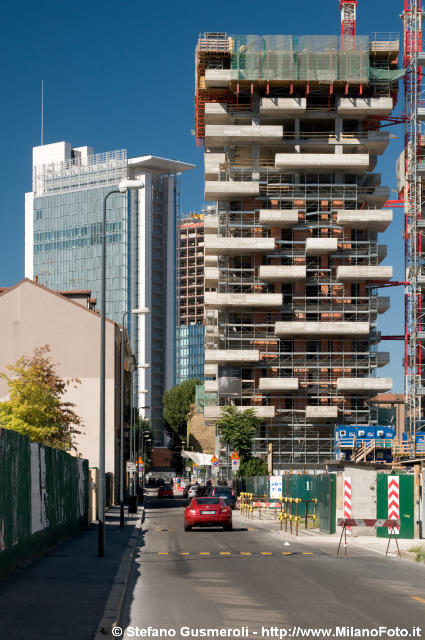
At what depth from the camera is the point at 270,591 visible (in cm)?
1531

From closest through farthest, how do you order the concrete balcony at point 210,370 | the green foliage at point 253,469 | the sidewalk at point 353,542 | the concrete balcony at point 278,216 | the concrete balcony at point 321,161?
1. the sidewalk at point 353,542
2. the green foliage at point 253,469
3. the concrete balcony at point 278,216
4. the concrete balcony at point 321,161
5. the concrete balcony at point 210,370

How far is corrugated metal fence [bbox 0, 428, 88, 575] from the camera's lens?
16.9 m

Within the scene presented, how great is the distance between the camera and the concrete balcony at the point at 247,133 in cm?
8800

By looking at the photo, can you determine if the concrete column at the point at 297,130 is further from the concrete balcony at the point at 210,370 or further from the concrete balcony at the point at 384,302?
the concrete balcony at the point at 210,370

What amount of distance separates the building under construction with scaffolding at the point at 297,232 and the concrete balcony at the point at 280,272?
123mm

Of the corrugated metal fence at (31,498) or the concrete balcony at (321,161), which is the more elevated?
the concrete balcony at (321,161)

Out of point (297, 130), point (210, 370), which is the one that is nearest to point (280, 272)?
point (297, 130)

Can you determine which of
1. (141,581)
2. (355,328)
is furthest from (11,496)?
(355,328)

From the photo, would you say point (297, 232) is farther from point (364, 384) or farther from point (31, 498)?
point (31, 498)

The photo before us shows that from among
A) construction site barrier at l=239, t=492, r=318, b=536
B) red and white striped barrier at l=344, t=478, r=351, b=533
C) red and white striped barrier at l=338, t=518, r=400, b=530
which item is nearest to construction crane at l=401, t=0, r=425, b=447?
construction site barrier at l=239, t=492, r=318, b=536

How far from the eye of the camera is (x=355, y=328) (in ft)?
277

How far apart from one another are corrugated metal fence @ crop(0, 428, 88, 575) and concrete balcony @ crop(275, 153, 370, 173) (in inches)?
2380

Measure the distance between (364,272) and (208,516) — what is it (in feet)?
171

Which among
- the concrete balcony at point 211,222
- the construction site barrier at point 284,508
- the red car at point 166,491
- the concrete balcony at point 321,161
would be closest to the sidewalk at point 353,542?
the construction site barrier at point 284,508
